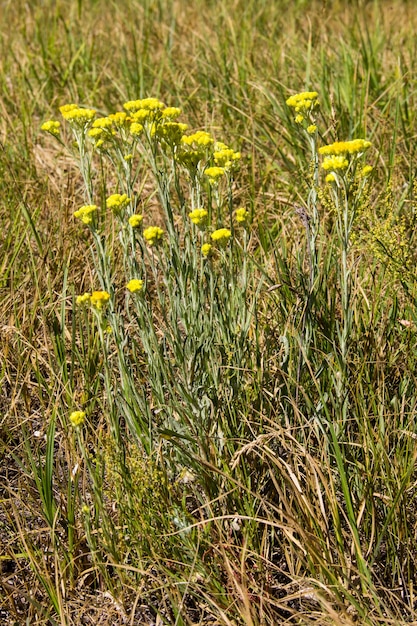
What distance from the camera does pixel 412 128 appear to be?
3.29 metres

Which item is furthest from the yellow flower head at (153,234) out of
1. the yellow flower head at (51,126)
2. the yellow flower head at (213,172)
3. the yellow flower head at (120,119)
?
the yellow flower head at (51,126)

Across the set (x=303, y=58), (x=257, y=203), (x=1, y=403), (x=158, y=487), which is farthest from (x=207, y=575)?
(x=303, y=58)

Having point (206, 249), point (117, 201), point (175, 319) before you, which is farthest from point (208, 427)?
point (117, 201)

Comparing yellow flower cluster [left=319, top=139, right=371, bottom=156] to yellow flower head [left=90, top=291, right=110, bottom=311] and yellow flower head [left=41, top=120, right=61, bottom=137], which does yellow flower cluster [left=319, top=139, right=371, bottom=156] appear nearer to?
yellow flower head [left=90, top=291, right=110, bottom=311]

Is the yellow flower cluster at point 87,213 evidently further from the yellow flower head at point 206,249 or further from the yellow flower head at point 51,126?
the yellow flower head at point 51,126

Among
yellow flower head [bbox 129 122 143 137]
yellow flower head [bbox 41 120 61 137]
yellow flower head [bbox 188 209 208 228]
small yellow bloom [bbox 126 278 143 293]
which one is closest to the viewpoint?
small yellow bloom [bbox 126 278 143 293]

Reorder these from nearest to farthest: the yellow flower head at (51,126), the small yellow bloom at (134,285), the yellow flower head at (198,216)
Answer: the small yellow bloom at (134,285) < the yellow flower head at (198,216) < the yellow flower head at (51,126)

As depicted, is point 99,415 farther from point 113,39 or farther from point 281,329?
point 113,39

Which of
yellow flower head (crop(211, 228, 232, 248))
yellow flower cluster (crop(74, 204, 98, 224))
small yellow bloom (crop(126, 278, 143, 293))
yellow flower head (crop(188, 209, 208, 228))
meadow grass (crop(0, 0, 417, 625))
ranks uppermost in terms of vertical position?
yellow flower cluster (crop(74, 204, 98, 224))

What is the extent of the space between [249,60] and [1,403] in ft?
7.32

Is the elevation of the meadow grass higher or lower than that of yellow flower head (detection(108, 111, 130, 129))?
lower

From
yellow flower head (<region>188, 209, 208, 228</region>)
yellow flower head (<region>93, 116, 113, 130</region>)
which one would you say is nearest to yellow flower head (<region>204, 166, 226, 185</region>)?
yellow flower head (<region>188, 209, 208, 228</region>)

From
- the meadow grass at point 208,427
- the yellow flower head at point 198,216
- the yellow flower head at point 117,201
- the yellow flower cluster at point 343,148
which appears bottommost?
the meadow grass at point 208,427

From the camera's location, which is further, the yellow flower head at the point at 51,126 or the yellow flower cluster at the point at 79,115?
the yellow flower head at the point at 51,126
